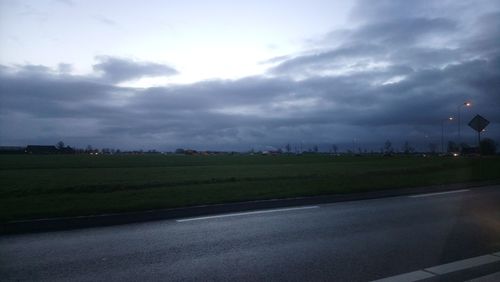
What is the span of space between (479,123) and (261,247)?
24.1m

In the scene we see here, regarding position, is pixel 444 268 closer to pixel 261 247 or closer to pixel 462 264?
pixel 462 264

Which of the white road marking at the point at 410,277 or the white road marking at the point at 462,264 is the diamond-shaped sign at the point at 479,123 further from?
the white road marking at the point at 410,277

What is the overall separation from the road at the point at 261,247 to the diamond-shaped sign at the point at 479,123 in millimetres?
16922

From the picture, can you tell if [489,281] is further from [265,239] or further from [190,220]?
[190,220]

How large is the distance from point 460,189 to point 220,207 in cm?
1216

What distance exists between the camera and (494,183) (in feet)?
71.3

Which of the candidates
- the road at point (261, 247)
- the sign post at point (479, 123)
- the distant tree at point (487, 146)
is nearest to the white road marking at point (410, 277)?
the road at point (261, 247)

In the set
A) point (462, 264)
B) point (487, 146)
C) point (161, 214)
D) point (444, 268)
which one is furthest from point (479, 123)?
point (487, 146)

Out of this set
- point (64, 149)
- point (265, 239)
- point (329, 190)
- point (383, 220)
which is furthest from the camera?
point (64, 149)

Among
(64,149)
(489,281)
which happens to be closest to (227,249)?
(489,281)

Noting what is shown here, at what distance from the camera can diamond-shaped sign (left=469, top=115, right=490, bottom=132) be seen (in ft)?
87.7

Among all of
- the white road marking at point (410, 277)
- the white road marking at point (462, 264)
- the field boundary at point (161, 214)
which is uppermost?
the field boundary at point (161, 214)

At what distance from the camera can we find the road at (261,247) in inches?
249

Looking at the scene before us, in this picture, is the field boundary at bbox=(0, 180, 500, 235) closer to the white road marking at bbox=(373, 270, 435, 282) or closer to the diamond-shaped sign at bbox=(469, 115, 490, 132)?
the white road marking at bbox=(373, 270, 435, 282)
